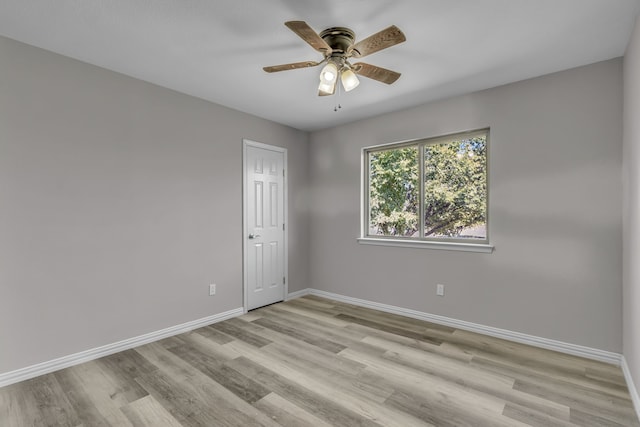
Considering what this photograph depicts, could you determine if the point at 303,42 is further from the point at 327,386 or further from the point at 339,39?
the point at 327,386

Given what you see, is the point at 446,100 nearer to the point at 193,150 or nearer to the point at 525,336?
the point at 525,336

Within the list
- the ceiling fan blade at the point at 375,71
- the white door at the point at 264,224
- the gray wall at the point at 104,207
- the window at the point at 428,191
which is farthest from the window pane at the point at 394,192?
the gray wall at the point at 104,207

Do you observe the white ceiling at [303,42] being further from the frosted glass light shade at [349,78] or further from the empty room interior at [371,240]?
the frosted glass light shade at [349,78]

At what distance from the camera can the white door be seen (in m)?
3.91

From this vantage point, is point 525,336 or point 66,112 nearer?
point 66,112

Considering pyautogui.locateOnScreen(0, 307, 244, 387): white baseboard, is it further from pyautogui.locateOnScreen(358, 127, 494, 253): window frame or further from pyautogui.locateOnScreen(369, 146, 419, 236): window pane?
pyautogui.locateOnScreen(369, 146, 419, 236): window pane

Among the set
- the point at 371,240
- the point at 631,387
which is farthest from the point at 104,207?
the point at 631,387

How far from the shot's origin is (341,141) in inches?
Result: 172

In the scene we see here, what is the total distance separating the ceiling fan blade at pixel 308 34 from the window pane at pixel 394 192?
2.06 metres

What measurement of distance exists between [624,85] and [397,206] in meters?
2.24

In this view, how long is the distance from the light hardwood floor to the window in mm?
1138

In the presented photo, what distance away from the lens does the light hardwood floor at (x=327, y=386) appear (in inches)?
74.3

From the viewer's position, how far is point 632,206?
84.0 inches

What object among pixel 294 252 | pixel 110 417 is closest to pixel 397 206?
pixel 294 252
